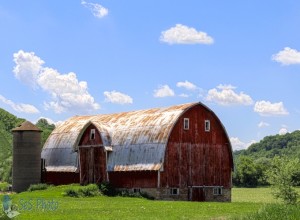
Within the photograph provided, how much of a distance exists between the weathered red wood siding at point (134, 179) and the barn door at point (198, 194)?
4237mm

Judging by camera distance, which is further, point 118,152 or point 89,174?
point 89,174

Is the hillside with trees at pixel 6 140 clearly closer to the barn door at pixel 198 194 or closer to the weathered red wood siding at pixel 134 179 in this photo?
the weathered red wood siding at pixel 134 179

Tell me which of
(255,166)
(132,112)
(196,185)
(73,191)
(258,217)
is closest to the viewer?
(258,217)

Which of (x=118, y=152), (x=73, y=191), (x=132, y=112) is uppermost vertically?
(x=132, y=112)

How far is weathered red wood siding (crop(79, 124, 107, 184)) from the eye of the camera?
5500 cm

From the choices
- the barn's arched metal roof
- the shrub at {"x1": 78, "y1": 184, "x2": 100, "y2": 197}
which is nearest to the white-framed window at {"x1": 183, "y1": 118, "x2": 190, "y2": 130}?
the barn's arched metal roof

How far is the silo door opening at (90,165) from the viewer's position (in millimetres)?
55500

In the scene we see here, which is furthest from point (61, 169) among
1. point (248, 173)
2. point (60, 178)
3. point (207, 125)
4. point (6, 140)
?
point (6, 140)

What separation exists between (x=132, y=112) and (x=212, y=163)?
437 inches

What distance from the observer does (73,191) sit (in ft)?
158

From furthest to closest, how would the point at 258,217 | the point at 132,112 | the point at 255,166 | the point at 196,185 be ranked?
the point at 255,166, the point at 132,112, the point at 196,185, the point at 258,217

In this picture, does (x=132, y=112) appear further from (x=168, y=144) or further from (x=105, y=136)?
(x=168, y=144)

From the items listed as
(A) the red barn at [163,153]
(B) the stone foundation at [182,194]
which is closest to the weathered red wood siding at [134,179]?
(A) the red barn at [163,153]

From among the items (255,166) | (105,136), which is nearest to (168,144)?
(105,136)
